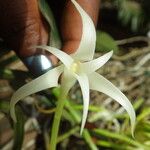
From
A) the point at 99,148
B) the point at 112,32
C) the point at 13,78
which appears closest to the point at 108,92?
the point at 13,78

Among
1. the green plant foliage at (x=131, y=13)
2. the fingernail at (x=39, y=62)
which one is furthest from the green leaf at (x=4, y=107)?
the green plant foliage at (x=131, y=13)

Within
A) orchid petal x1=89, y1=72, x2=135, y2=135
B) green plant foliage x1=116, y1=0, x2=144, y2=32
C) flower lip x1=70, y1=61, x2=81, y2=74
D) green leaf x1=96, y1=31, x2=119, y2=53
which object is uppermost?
flower lip x1=70, y1=61, x2=81, y2=74

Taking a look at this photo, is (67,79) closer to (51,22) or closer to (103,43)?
(51,22)

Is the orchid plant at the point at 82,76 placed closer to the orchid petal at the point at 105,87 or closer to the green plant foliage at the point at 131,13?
the orchid petal at the point at 105,87

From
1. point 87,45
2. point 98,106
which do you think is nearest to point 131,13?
point 98,106

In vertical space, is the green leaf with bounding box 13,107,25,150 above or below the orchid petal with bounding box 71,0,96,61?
below

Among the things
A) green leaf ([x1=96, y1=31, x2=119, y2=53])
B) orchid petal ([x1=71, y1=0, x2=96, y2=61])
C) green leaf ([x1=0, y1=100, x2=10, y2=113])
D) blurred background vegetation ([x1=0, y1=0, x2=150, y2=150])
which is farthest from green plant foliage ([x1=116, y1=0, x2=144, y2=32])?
orchid petal ([x1=71, y1=0, x2=96, y2=61])

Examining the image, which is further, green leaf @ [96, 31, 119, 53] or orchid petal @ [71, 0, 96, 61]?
green leaf @ [96, 31, 119, 53]

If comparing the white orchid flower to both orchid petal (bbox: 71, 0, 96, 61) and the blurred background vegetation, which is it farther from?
the blurred background vegetation
